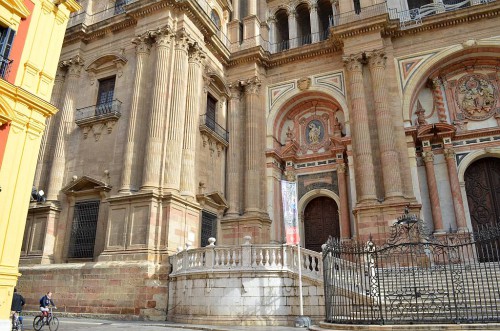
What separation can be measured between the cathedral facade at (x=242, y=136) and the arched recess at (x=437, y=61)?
0.22 ft

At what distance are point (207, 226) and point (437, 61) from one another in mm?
13050

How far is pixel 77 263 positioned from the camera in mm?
15336

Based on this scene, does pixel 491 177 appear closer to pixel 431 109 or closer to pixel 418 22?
pixel 431 109

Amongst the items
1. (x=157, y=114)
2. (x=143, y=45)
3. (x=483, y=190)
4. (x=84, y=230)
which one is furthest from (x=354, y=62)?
(x=84, y=230)

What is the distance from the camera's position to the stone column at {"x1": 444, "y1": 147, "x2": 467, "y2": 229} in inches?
659

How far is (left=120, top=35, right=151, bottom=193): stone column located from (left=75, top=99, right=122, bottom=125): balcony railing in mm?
1042

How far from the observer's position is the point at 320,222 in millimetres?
19969

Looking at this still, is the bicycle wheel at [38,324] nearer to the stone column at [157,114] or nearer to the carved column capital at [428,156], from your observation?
the stone column at [157,114]

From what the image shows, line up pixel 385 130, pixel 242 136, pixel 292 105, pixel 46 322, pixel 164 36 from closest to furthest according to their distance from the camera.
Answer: pixel 46 322, pixel 164 36, pixel 385 130, pixel 242 136, pixel 292 105

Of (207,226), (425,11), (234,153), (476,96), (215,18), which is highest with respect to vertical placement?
(215,18)

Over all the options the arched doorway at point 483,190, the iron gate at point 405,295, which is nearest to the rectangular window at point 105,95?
the iron gate at point 405,295

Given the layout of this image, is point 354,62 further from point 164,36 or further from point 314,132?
point 164,36

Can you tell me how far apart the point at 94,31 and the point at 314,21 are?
1182 cm

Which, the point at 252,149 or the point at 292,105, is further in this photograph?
the point at 292,105
